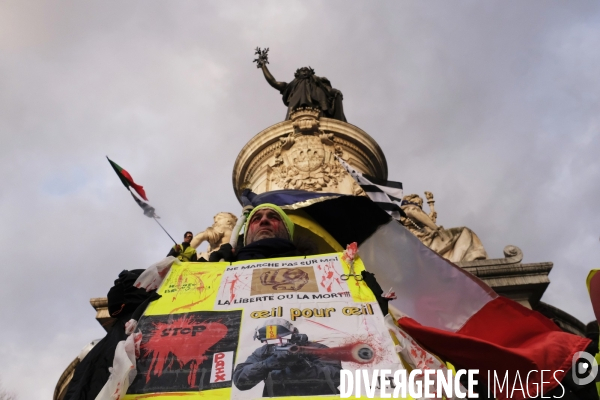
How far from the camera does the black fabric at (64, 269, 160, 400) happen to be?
3199mm

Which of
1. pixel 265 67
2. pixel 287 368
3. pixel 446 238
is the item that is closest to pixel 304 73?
pixel 265 67

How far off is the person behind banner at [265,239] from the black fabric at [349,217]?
1.16m

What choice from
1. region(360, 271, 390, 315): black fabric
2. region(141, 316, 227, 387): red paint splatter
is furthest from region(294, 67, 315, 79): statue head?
region(141, 316, 227, 387): red paint splatter

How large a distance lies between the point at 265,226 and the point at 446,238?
4054 millimetres

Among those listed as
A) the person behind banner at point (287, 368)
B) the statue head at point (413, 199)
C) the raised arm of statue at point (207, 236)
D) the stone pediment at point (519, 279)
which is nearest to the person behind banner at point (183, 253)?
the person behind banner at point (287, 368)

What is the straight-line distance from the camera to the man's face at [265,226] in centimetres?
627

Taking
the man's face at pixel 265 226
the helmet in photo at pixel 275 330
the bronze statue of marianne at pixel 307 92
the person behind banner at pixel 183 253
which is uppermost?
the bronze statue of marianne at pixel 307 92

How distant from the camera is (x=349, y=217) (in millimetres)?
7602

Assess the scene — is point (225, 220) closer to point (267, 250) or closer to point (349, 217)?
point (349, 217)

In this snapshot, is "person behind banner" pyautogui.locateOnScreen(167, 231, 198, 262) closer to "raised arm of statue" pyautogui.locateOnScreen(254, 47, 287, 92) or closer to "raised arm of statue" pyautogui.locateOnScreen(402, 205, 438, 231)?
"raised arm of statue" pyautogui.locateOnScreen(402, 205, 438, 231)

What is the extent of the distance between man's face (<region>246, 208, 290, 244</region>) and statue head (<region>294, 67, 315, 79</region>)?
11.6 metres

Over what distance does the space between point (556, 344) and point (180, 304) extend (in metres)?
3.31

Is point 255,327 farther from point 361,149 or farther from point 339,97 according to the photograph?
point 339,97

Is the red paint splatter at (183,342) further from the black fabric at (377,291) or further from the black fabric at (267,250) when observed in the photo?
the black fabric at (267,250)
